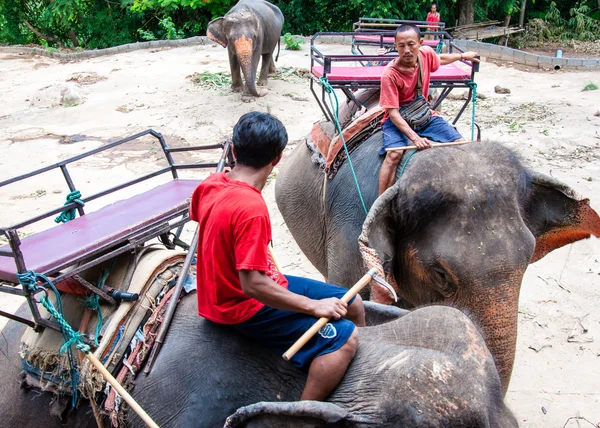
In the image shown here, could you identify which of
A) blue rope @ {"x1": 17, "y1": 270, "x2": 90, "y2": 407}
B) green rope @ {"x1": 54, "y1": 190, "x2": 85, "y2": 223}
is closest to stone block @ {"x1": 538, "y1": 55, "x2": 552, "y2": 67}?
green rope @ {"x1": 54, "y1": 190, "x2": 85, "y2": 223}

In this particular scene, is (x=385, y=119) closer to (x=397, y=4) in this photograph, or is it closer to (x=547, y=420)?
(x=547, y=420)

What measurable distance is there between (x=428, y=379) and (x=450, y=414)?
0.11m

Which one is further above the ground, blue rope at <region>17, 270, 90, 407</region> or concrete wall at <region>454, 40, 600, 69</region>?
blue rope at <region>17, 270, 90, 407</region>

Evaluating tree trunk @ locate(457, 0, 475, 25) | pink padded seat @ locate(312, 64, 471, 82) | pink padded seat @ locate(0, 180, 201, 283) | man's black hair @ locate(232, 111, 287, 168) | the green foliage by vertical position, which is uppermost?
man's black hair @ locate(232, 111, 287, 168)

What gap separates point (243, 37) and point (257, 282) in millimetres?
10232

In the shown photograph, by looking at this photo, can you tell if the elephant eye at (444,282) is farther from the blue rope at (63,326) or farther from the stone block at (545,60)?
the stone block at (545,60)

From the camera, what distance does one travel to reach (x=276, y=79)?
13.4m

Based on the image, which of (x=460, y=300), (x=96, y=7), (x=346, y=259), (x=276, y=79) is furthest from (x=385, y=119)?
(x=96, y=7)

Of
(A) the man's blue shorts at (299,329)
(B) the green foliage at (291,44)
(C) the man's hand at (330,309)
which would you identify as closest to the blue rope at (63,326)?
(A) the man's blue shorts at (299,329)

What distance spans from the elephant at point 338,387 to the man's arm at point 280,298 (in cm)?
19

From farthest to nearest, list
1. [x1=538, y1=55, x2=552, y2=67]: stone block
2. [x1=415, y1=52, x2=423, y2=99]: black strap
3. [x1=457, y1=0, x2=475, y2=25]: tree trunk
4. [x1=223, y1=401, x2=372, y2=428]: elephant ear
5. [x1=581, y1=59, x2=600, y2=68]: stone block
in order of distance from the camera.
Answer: [x1=457, y1=0, x2=475, y2=25]: tree trunk < [x1=538, y1=55, x2=552, y2=67]: stone block < [x1=581, y1=59, x2=600, y2=68]: stone block < [x1=415, y1=52, x2=423, y2=99]: black strap < [x1=223, y1=401, x2=372, y2=428]: elephant ear

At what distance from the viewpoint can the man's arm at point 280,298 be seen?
1.86m

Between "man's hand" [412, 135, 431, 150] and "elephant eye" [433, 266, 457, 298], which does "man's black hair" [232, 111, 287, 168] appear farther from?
"man's hand" [412, 135, 431, 150]

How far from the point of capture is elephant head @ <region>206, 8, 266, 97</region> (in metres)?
11.2
